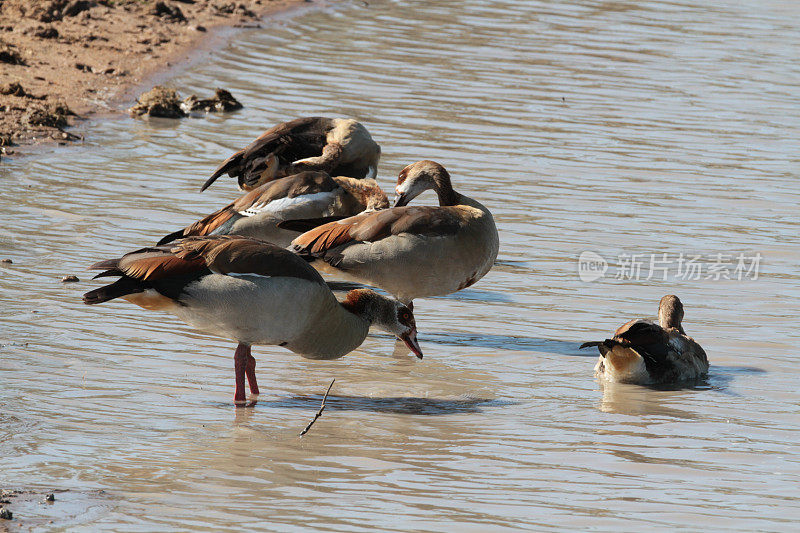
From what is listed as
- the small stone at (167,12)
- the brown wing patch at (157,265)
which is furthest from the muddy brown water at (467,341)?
the small stone at (167,12)

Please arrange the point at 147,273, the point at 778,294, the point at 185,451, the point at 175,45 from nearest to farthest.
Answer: the point at 185,451 < the point at 147,273 < the point at 778,294 < the point at 175,45

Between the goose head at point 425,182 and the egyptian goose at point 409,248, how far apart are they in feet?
1.00

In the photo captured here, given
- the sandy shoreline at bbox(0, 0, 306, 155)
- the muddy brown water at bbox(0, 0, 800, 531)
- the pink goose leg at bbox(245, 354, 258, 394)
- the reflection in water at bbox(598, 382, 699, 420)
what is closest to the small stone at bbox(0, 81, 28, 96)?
the sandy shoreline at bbox(0, 0, 306, 155)

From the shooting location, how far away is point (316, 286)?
710cm

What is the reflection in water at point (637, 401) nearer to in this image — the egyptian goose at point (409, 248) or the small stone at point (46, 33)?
the egyptian goose at point (409, 248)

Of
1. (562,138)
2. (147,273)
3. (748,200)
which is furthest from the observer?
(562,138)

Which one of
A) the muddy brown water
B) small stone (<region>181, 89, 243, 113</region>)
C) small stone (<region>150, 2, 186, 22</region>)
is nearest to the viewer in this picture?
the muddy brown water

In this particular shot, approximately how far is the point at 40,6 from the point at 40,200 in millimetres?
8262

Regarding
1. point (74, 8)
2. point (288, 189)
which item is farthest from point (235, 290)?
point (74, 8)

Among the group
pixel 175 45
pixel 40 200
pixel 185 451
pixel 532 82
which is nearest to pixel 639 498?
pixel 185 451

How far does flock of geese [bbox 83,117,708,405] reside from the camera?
691 cm

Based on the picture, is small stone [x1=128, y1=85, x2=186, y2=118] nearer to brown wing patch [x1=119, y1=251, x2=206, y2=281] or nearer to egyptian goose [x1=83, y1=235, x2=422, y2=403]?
egyptian goose [x1=83, y1=235, x2=422, y2=403]

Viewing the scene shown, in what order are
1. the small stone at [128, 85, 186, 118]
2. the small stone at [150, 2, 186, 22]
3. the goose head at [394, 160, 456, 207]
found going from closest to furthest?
the goose head at [394, 160, 456, 207], the small stone at [128, 85, 186, 118], the small stone at [150, 2, 186, 22]

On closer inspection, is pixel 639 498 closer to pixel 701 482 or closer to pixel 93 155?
pixel 701 482
